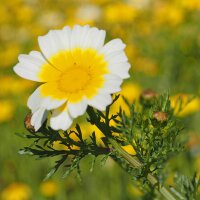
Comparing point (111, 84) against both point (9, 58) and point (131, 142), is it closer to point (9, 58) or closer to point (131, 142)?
point (131, 142)

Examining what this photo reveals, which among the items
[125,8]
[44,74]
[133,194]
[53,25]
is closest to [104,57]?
[44,74]

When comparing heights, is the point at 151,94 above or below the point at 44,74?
below

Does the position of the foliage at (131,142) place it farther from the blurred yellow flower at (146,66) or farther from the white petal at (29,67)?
the blurred yellow flower at (146,66)

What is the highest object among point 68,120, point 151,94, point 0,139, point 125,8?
point 68,120

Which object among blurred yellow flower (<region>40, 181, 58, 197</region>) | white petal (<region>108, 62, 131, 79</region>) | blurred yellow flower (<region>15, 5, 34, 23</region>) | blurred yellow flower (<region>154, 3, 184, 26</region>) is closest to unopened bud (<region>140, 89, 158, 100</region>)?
white petal (<region>108, 62, 131, 79</region>)

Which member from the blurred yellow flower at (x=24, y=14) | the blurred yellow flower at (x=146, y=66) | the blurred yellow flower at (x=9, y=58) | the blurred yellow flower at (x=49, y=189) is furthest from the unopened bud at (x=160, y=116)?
the blurred yellow flower at (x=24, y=14)

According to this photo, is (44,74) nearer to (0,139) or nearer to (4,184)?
(4,184)

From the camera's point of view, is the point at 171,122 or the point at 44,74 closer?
the point at 44,74
